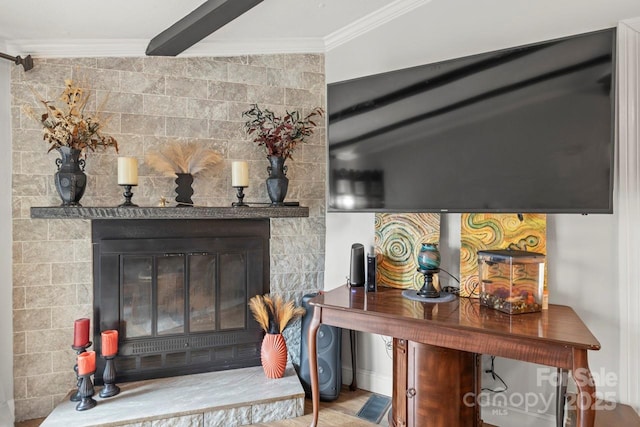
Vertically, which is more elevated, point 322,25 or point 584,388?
point 322,25

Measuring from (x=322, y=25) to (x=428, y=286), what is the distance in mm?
1874

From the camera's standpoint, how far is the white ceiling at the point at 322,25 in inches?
74.2

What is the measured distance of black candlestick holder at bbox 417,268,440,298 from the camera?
6.26 ft

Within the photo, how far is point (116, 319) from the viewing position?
238 centimetres

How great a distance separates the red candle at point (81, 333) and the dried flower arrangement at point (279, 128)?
1570mm

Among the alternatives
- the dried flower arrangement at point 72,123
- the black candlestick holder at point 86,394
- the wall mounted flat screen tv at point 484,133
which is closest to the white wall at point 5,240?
the dried flower arrangement at point 72,123

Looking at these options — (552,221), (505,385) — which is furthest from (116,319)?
(552,221)

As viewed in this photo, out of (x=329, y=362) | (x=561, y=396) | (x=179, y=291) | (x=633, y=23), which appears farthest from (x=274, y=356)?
(x=633, y=23)

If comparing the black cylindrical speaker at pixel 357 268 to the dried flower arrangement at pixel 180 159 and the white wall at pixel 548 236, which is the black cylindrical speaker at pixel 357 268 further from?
the dried flower arrangement at pixel 180 159

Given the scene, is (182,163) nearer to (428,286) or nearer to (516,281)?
(428,286)

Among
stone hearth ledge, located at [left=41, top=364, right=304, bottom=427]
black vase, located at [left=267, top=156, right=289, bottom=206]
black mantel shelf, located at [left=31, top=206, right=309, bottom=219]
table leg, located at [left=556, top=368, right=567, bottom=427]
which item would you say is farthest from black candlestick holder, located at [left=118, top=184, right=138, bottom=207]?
table leg, located at [left=556, top=368, right=567, bottom=427]

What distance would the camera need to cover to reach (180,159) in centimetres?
242

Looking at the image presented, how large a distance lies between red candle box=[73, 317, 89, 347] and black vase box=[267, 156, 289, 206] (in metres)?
1.36

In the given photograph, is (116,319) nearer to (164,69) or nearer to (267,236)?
(267,236)
